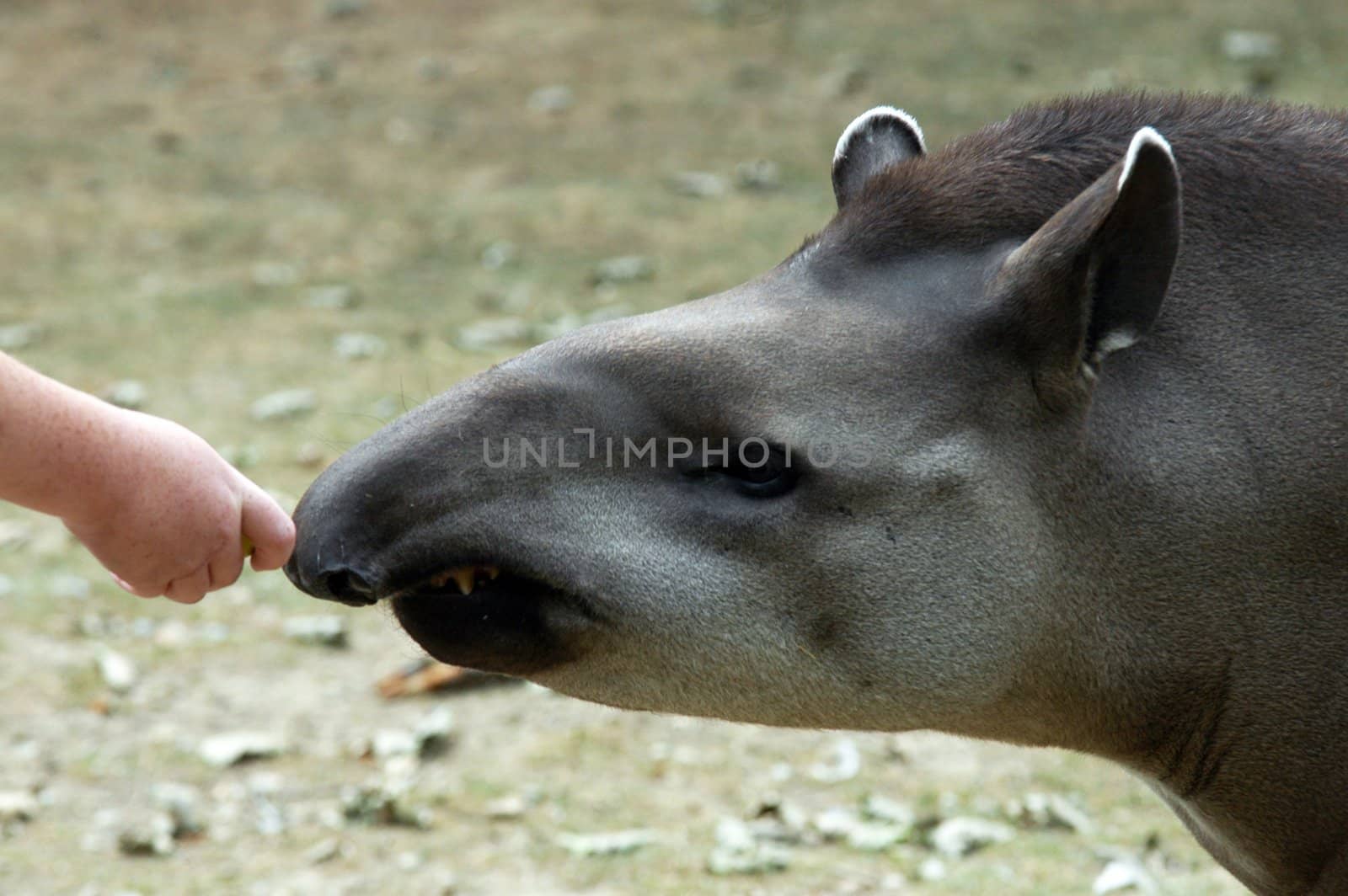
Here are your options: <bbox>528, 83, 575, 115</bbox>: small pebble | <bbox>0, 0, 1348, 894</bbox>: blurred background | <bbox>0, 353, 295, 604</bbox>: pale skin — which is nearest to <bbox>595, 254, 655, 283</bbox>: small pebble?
<bbox>0, 0, 1348, 894</bbox>: blurred background

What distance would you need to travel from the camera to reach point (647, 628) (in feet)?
9.54

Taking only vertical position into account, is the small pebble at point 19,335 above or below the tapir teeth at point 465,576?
below

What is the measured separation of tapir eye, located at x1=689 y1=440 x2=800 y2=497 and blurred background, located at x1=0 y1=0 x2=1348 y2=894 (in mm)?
1916

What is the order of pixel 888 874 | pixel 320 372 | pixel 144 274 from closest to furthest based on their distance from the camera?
1. pixel 888 874
2. pixel 320 372
3. pixel 144 274

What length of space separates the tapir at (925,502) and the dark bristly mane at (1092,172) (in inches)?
0.5

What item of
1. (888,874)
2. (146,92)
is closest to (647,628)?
(888,874)

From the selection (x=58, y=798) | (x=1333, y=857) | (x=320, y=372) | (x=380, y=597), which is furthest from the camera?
(x=320, y=372)

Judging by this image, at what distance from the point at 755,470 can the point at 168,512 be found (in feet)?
3.34

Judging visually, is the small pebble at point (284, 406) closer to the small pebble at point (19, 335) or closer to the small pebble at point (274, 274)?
the small pebble at point (19, 335)

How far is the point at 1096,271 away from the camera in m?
2.76

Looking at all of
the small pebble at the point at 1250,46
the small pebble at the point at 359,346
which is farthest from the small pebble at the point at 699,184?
the small pebble at the point at 1250,46

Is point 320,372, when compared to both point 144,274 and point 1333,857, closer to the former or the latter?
point 144,274

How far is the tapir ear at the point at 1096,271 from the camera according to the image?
2.66 meters

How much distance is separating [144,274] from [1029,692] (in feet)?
27.5
